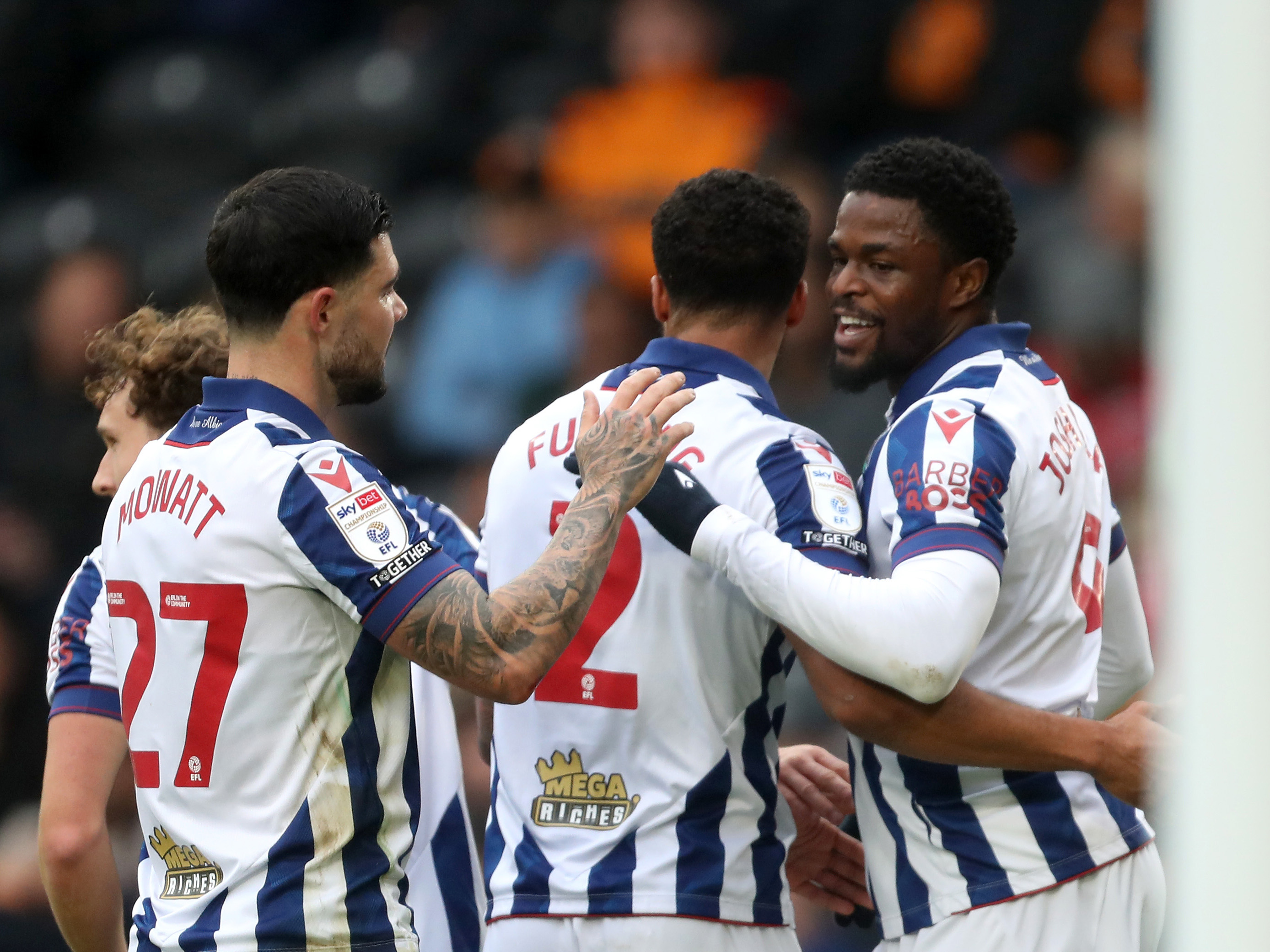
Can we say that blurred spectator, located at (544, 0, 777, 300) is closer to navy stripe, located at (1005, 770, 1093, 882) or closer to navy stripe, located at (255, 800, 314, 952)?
navy stripe, located at (1005, 770, 1093, 882)

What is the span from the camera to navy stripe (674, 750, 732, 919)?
3.04 meters

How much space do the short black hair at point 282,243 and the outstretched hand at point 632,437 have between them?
546 mm

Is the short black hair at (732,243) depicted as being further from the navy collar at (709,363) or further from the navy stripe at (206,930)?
the navy stripe at (206,930)

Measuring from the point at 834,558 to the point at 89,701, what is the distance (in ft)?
5.45

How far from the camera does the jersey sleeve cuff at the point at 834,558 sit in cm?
298

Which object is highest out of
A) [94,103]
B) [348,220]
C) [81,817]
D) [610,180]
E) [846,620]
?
[94,103]

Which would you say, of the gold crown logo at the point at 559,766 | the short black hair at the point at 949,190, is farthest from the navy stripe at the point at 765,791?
the short black hair at the point at 949,190

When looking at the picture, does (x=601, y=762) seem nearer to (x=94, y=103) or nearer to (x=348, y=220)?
(x=348, y=220)

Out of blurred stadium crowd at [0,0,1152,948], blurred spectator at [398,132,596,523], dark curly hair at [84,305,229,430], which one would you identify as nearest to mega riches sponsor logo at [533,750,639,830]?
dark curly hair at [84,305,229,430]

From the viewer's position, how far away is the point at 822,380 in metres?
6.78

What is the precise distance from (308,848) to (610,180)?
571 cm

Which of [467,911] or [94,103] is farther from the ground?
[94,103]

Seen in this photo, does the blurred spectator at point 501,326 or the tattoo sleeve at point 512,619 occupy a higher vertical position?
the blurred spectator at point 501,326

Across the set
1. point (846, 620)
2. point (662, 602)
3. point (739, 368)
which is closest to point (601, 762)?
point (662, 602)
